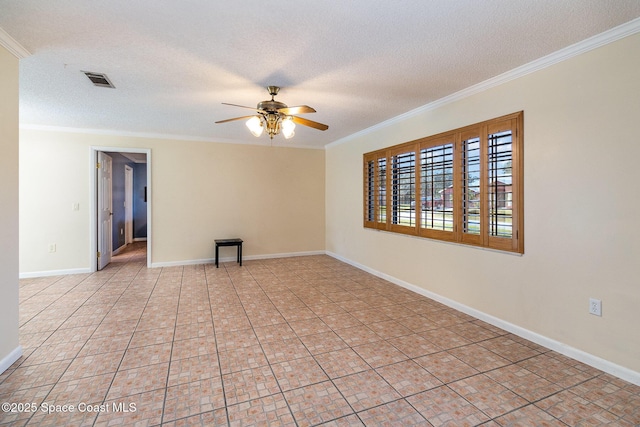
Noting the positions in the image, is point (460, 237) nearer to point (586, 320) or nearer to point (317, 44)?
point (586, 320)

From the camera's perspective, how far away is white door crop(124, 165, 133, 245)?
303 inches

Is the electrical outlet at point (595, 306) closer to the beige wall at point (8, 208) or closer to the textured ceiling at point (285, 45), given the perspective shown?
the textured ceiling at point (285, 45)

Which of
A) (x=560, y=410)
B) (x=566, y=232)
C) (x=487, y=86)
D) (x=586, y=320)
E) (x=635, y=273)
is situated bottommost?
(x=560, y=410)

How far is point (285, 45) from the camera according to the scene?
7.48 feet

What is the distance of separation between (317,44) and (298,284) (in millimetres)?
3188

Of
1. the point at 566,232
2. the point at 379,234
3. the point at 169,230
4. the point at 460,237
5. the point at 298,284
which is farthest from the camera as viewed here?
the point at 169,230

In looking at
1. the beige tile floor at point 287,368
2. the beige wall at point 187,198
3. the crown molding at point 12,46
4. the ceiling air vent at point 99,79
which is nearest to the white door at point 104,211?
the beige wall at point 187,198

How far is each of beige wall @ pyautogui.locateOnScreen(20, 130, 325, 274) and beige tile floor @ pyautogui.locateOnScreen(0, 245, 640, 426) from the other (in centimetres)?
164

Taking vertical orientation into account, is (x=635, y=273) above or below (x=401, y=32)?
below

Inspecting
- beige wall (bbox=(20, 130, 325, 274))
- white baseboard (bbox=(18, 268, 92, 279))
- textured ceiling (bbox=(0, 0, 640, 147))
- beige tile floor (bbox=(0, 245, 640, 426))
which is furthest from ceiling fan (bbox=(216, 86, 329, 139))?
white baseboard (bbox=(18, 268, 92, 279))

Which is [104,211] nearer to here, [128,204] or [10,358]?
[128,204]

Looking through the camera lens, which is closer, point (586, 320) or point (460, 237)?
point (586, 320)

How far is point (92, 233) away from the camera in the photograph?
16.7ft

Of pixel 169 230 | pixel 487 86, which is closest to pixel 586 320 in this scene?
pixel 487 86
